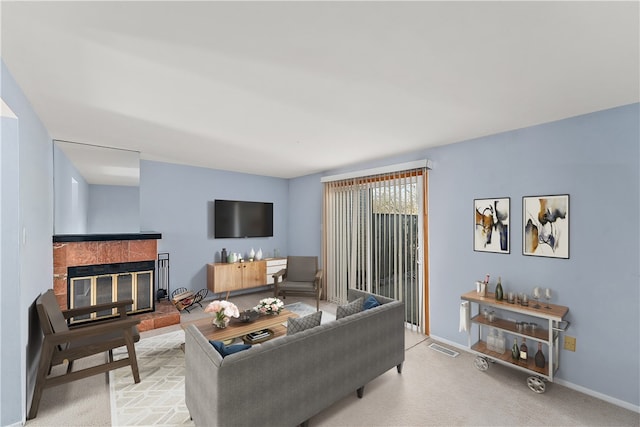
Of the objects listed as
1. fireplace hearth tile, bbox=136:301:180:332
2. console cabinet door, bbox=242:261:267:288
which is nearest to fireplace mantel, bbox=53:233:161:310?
fireplace hearth tile, bbox=136:301:180:332

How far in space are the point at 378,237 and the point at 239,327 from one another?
8.33 ft

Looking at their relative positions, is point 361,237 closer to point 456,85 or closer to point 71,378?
point 456,85

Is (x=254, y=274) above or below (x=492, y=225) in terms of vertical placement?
below

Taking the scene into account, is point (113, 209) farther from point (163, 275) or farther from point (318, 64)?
point (318, 64)

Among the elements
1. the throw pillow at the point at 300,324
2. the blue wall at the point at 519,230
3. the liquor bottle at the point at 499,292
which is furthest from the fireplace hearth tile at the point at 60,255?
the liquor bottle at the point at 499,292

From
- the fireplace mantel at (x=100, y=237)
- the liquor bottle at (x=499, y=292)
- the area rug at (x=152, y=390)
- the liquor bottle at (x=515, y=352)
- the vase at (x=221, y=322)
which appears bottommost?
the area rug at (x=152, y=390)

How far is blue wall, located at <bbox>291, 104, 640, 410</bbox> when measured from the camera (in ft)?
7.80

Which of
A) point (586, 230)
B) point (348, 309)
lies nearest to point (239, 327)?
point (348, 309)

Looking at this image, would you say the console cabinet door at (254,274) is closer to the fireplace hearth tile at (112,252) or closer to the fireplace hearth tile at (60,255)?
the fireplace hearth tile at (112,252)

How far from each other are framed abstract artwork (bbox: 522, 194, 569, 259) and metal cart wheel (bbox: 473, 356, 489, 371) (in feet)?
4.06

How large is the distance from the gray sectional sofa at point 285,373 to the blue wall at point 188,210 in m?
3.32

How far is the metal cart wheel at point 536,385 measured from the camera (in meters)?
2.54

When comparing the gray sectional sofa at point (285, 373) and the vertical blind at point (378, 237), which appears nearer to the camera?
the gray sectional sofa at point (285, 373)

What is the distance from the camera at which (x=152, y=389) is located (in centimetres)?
253
